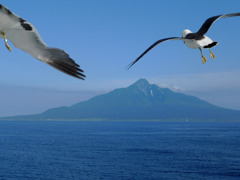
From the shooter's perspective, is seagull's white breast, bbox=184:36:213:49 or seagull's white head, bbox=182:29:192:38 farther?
seagull's white head, bbox=182:29:192:38

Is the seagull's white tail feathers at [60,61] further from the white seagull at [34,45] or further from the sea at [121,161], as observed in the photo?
the sea at [121,161]

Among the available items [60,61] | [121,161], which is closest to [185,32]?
[60,61]

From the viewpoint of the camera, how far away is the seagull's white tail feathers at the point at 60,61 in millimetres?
2201

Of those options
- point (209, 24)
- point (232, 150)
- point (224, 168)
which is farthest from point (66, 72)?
point (232, 150)

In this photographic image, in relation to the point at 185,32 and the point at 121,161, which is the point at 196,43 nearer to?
the point at 185,32

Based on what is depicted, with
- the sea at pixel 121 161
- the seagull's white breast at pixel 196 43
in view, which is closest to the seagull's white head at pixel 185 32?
the seagull's white breast at pixel 196 43

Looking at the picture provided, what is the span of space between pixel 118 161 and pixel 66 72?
11440 cm

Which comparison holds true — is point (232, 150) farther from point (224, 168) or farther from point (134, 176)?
point (134, 176)

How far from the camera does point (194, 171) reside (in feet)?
316

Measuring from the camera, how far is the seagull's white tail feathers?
2.20 m

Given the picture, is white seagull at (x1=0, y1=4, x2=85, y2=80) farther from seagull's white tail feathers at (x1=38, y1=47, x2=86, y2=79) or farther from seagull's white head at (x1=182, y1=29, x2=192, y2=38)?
seagull's white head at (x1=182, y1=29, x2=192, y2=38)

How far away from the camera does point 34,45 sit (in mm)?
2197

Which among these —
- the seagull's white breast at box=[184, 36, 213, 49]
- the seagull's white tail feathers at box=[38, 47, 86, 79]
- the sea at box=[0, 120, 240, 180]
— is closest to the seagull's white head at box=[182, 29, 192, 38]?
the seagull's white breast at box=[184, 36, 213, 49]

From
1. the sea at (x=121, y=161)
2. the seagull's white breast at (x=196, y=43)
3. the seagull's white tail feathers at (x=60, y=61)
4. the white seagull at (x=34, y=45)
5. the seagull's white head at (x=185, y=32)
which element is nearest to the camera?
the white seagull at (x=34, y=45)
